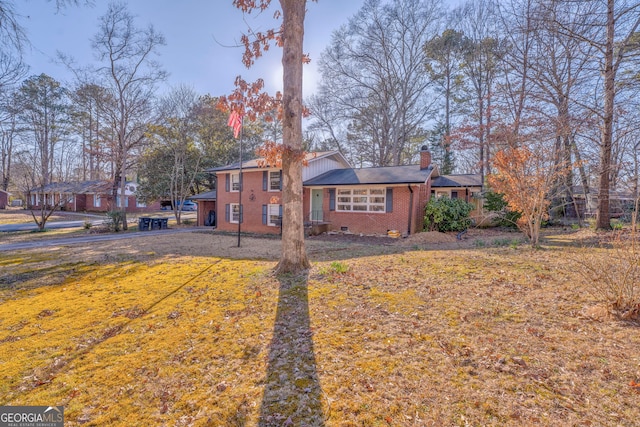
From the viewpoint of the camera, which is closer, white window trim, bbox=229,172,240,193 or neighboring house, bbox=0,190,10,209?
white window trim, bbox=229,172,240,193

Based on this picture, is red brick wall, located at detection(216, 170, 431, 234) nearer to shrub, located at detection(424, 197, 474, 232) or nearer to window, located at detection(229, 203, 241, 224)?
window, located at detection(229, 203, 241, 224)

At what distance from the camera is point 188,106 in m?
24.5

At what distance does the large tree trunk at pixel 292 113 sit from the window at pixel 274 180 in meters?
11.4

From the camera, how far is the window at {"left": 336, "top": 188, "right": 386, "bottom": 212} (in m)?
15.6

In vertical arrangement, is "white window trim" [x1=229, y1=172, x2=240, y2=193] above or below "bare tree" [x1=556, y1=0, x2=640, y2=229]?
below

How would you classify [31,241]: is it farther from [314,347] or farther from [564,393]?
[564,393]

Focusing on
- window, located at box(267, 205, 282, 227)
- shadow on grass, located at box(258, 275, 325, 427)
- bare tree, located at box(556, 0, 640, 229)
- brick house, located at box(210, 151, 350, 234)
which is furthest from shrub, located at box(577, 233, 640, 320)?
window, located at box(267, 205, 282, 227)

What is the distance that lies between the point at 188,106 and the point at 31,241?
14.7 m

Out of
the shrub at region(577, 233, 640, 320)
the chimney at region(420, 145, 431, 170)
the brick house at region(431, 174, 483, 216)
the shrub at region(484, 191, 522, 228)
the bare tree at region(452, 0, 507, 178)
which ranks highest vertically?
the bare tree at region(452, 0, 507, 178)

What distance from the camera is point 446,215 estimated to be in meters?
15.2

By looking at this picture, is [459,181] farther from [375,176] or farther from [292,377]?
[292,377]

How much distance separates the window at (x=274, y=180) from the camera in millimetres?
17984

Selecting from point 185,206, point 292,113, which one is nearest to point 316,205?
point 292,113

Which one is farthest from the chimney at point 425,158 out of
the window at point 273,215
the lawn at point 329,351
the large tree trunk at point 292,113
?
the large tree trunk at point 292,113
